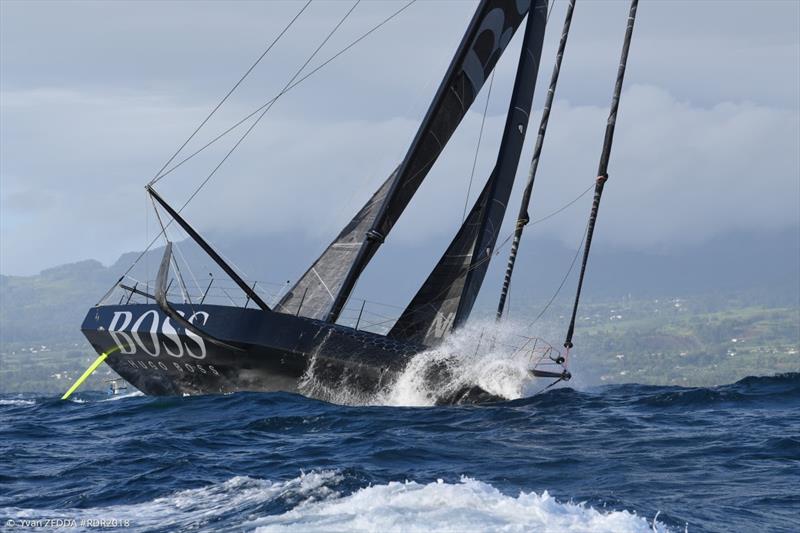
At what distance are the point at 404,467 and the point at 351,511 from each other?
361 cm

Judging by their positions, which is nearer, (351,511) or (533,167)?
(351,511)

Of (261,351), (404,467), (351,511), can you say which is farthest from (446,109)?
(351,511)

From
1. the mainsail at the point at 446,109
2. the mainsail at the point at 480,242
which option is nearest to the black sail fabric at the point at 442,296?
the mainsail at the point at 480,242

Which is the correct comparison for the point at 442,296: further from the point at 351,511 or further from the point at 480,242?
the point at 351,511

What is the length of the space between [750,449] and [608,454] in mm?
2990

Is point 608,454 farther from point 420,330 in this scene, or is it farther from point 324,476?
point 420,330

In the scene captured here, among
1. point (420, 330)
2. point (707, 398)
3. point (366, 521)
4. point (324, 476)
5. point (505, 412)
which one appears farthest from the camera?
point (420, 330)

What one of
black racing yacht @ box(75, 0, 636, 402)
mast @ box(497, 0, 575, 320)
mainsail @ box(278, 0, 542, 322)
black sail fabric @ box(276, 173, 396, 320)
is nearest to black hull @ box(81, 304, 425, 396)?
black racing yacht @ box(75, 0, 636, 402)

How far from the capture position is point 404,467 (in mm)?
16859

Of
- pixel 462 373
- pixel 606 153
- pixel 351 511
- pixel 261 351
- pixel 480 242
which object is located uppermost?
pixel 606 153

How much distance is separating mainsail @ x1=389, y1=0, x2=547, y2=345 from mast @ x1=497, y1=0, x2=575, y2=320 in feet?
3.15

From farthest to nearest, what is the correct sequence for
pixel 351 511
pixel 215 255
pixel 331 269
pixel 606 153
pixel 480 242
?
1. pixel 331 269
2. pixel 480 242
3. pixel 215 255
4. pixel 606 153
5. pixel 351 511

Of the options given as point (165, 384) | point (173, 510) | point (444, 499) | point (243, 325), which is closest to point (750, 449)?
point (444, 499)

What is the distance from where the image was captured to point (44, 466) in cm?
1848
